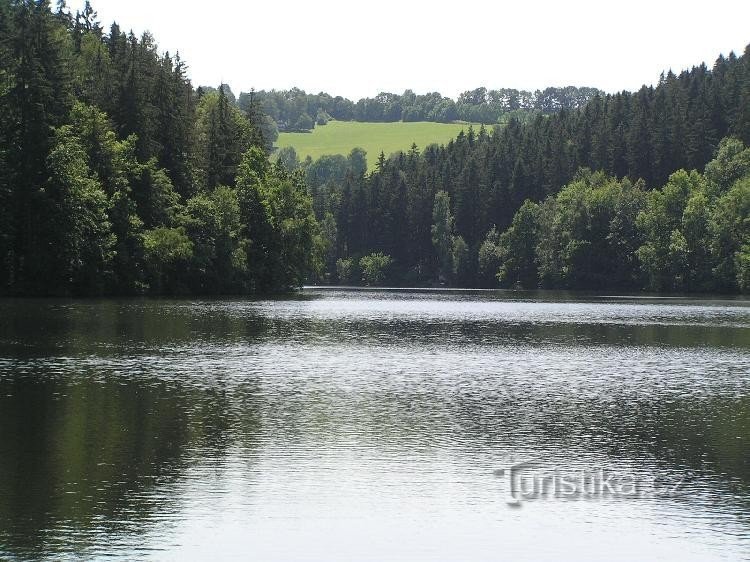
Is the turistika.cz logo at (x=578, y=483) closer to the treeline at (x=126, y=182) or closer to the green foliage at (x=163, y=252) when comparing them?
the treeline at (x=126, y=182)

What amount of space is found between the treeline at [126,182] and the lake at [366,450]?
134 feet

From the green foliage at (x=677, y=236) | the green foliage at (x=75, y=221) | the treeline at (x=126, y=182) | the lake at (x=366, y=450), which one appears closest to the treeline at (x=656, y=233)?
the green foliage at (x=677, y=236)

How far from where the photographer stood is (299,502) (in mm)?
22984

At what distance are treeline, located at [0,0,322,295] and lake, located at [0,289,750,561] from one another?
4096cm

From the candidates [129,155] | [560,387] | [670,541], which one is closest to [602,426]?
[560,387]

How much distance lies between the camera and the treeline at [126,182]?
98.0 m

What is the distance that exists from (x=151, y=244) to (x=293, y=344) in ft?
177

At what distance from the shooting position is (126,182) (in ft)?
354

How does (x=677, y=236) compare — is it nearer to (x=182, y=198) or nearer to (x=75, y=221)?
(x=182, y=198)

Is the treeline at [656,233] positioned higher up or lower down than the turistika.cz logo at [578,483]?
higher up

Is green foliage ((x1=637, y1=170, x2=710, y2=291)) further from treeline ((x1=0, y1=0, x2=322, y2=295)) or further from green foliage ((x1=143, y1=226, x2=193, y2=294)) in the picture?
green foliage ((x1=143, y1=226, x2=193, y2=294))

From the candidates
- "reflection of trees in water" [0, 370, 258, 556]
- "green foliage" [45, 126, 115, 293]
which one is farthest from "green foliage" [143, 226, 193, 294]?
"reflection of trees in water" [0, 370, 258, 556]

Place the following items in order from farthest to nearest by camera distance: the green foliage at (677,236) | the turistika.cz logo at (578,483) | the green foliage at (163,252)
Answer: the green foliage at (677,236), the green foliage at (163,252), the turistika.cz logo at (578,483)

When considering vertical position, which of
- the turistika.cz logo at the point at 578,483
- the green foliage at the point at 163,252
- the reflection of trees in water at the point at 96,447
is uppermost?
the green foliage at the point at 163,252
